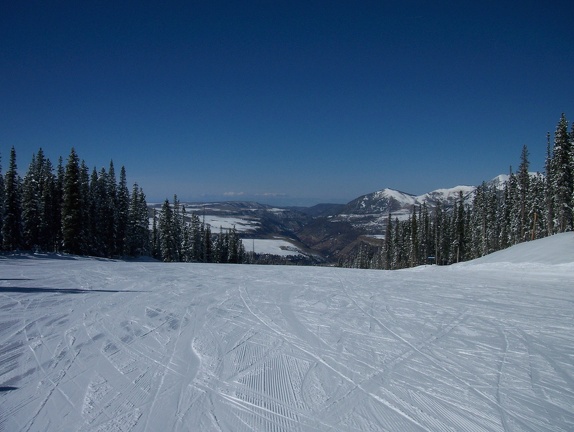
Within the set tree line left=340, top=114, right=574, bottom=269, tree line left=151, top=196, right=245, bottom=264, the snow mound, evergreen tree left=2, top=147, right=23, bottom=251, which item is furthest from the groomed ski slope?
tree line left=151, top=196, right=245, bottom=264

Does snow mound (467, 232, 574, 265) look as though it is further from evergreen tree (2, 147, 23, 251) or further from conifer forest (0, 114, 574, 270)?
evergreen tree (2, 147, 23, 251)

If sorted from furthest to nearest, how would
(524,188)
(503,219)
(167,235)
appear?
(503,219) < (167,235) < (524,188)

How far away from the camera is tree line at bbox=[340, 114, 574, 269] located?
114 ft

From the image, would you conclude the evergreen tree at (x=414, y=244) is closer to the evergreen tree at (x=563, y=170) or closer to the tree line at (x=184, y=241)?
the evergreen tree at (x=563, y=170)

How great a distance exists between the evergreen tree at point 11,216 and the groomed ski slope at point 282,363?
32560 millimetres

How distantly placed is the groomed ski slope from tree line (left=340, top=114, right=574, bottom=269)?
112 feet

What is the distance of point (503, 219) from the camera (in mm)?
51219

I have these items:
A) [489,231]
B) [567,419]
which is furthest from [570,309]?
[489,231]

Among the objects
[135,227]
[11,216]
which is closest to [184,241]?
[135,227]

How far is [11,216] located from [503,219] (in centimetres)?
6802

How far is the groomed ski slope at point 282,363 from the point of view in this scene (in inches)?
144

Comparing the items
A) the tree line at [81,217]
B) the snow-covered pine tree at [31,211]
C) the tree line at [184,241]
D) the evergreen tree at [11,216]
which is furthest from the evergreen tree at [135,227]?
the evergreen tree at [11,216]

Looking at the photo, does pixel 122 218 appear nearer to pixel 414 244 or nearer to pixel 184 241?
pixel 184 241

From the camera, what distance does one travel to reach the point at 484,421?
3.61 meters
